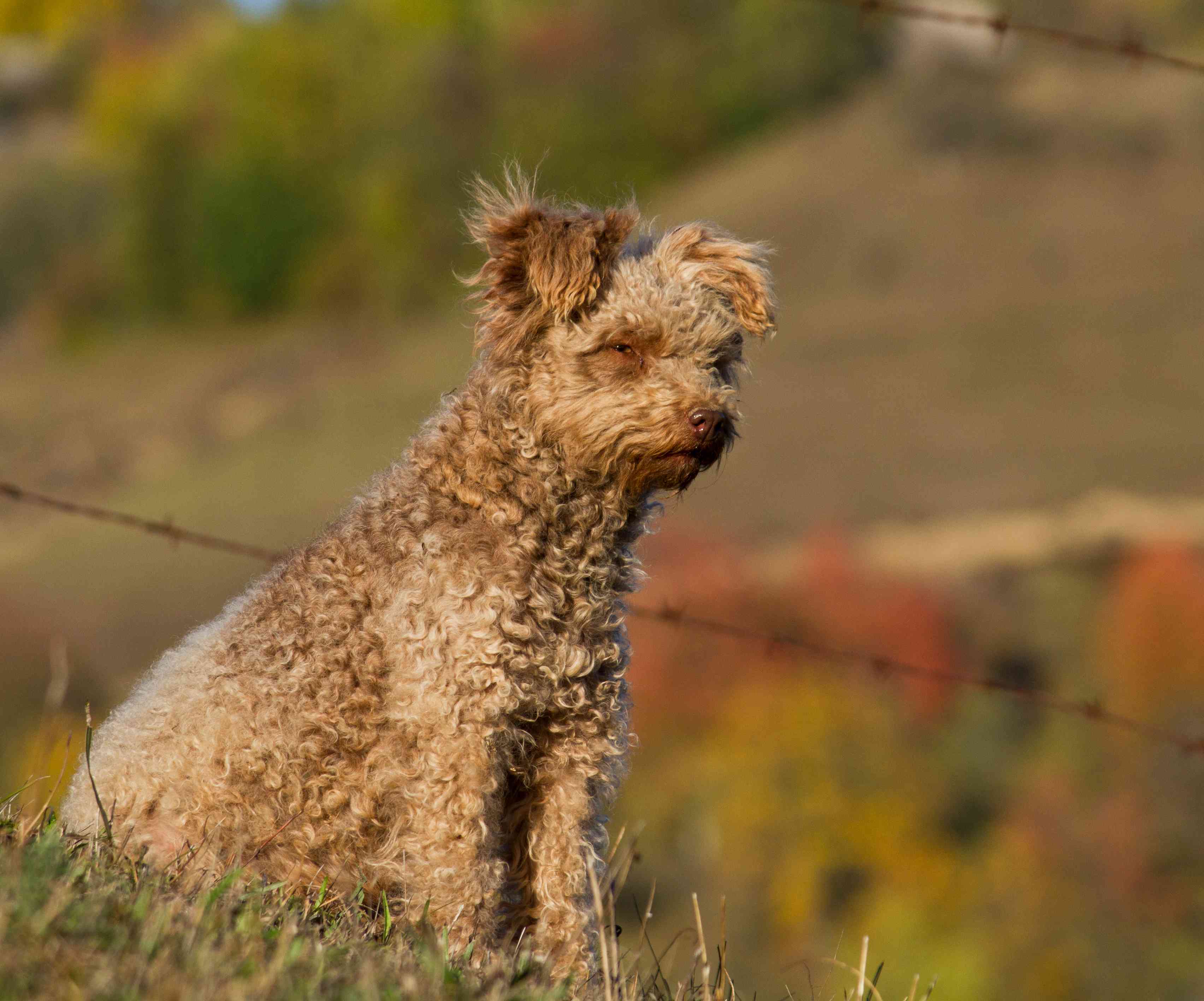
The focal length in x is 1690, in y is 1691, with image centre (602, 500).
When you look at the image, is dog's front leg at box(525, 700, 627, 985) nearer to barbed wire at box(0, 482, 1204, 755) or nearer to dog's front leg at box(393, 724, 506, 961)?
dog's front leg at box(393, 724, 506, 961)

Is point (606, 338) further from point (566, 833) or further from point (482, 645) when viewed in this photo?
point (566, 833)

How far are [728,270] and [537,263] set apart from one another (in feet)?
2.81

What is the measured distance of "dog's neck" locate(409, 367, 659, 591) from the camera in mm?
5926

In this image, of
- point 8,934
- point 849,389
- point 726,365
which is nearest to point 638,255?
point 726,365

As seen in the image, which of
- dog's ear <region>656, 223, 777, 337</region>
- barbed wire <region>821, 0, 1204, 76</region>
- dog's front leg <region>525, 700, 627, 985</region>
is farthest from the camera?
barbed wire <region>821, 0, 1204, 76</region>

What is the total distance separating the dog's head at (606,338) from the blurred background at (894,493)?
114 ft

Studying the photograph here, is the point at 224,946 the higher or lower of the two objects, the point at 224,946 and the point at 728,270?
the lower

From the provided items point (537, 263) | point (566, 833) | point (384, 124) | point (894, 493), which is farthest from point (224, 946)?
point (384, 124)

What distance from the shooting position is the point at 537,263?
599 centimetres

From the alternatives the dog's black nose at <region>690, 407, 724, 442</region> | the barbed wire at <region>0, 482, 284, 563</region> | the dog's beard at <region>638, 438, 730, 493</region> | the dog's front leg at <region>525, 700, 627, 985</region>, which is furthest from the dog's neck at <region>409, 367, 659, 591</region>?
the barbed wire at <region>0, 482, 284, 563</region>

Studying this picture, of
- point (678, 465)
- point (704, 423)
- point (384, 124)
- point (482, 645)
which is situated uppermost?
point (384, 124)

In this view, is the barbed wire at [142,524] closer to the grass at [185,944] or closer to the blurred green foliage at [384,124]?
the grass at [185,944]

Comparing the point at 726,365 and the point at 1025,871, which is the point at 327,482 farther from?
the point at 726,365

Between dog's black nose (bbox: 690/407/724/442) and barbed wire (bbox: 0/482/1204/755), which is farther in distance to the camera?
barbed wire (bbox: 0/482/1204/755)
